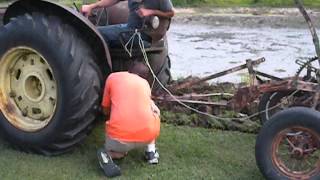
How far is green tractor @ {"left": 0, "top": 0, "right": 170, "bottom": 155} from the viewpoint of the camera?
181 inches

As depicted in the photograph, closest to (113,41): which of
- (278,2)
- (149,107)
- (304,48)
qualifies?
(149,107)

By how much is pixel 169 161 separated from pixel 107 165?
53cm

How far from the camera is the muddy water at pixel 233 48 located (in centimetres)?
920

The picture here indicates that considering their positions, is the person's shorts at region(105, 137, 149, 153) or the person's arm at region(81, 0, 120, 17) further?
the person's arm at region(81, 0, 120, 17)

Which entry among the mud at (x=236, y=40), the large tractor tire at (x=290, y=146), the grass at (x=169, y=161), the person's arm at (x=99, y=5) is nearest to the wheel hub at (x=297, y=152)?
the large tractor tire at (x=290, y=146)

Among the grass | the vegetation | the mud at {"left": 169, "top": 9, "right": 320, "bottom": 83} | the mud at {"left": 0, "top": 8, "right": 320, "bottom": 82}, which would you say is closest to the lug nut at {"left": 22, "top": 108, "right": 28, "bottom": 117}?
the grass

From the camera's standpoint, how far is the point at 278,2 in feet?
62.7

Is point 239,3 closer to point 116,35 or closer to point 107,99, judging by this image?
point 116,35

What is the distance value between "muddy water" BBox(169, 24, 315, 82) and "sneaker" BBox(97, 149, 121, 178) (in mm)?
3630

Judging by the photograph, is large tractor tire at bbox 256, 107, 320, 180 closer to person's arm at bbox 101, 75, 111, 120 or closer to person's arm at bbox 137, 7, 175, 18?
person's arm at bbox 101, 75, 111, 120

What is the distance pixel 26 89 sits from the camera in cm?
500

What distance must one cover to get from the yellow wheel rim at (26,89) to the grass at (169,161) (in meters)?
0.29

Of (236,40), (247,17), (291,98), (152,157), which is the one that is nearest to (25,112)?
(152,157)

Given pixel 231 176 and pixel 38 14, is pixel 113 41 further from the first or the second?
pixel 231 176
